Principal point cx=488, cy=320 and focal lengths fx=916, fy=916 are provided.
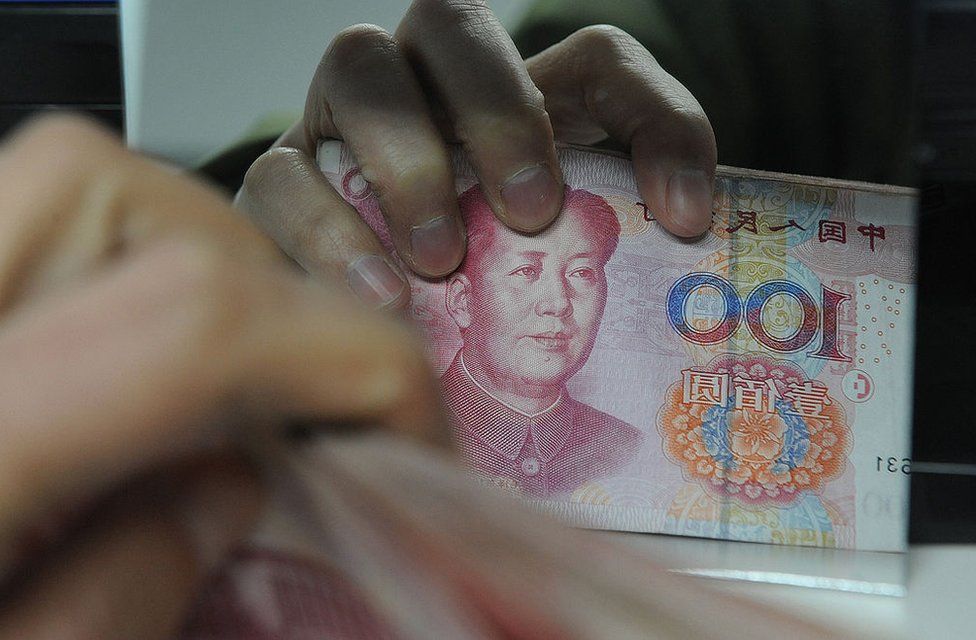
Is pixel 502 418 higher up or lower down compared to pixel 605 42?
lower down

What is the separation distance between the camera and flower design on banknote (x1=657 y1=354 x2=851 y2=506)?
1.13 ft

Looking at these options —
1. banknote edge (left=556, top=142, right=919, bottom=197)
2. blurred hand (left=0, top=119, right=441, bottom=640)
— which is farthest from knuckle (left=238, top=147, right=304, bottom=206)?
blurred hand (left=0, top=119, right=441, bottom=640)

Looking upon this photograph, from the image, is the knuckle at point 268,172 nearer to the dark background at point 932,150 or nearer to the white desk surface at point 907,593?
the dark background at point 932,150

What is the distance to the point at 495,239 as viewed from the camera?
330 mm

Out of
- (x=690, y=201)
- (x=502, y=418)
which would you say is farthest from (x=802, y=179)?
(x=502, y=418)

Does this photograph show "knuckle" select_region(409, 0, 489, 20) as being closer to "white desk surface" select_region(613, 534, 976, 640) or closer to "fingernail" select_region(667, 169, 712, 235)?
"fingernail" select_region(667, 169, 712, 235)

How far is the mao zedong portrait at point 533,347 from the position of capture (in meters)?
0.33

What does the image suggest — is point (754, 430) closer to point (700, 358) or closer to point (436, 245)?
point (700, 358)

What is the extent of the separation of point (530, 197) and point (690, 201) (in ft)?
0.20

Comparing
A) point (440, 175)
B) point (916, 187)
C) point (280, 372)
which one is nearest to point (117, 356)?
point (280, 372)

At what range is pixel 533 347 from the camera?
344 mm

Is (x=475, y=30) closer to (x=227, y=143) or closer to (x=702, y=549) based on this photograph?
(x=227, y=143)

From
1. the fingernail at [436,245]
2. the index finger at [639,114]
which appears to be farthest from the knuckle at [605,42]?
the fingernail at [436,245]

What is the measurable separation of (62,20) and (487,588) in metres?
0.32
